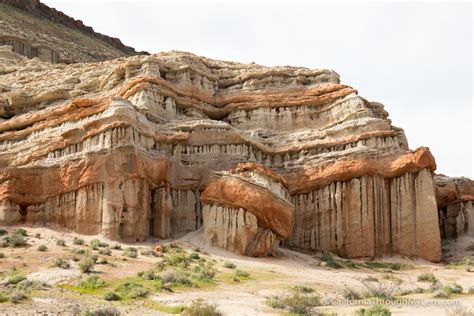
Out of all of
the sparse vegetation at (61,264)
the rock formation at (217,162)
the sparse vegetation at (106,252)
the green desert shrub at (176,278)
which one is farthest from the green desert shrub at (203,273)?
the rock formation at (217,162)

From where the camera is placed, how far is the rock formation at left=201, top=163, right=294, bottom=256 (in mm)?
39656

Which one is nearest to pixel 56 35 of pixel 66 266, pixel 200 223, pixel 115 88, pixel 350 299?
pixel 115 88

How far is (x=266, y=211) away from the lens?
40.0 m

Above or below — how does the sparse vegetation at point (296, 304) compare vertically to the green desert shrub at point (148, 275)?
below

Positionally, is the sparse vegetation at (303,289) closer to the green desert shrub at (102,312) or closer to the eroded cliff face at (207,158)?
the green desert shrub at (102,312)

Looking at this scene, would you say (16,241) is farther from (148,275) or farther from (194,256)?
(148,275)

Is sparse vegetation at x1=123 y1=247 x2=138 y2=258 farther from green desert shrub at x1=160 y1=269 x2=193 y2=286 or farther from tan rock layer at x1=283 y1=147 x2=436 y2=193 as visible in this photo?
tan rock layer at x1=283 y1=147 x2=436 y2=193

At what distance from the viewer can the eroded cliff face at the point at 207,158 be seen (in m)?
40.7

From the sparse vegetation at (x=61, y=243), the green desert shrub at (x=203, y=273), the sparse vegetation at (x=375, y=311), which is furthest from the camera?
the sparse vegetation at (x=61, y=243)

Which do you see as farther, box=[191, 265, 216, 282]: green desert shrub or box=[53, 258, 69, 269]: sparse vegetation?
box=[53, 258, 69, 269]: sparse vegetation

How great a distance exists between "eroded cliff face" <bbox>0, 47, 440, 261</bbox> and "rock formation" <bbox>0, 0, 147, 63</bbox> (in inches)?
1748

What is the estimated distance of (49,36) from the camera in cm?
11381

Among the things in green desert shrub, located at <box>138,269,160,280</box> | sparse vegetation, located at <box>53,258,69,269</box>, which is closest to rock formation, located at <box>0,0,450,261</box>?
sparse vegetation, located at <box>53,258,69,269</box>

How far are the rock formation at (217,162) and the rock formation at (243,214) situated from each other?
2.8 inches
